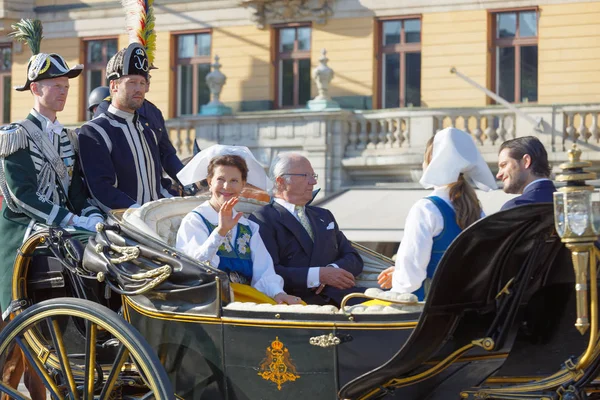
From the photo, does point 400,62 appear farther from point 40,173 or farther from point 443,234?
point 443,234

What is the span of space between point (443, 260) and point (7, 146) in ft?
8.03

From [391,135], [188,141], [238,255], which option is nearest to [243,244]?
[238,255]

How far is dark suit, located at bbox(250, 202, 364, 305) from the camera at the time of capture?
5.49 metres

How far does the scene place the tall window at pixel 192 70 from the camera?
2231 centimetres

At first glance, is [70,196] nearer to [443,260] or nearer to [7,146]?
[7,146]

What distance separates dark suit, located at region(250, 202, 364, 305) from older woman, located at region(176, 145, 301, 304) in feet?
0.65

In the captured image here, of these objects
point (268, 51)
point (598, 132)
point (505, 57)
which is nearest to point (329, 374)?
point (598, 132)

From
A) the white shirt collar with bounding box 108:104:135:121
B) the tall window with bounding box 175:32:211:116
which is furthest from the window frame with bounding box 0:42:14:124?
the white shirt collar with bounding box 108:104:135:121

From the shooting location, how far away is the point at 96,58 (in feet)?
76.5

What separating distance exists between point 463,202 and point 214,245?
1017 mm

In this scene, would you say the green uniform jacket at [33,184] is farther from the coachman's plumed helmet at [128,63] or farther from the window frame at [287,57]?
the window frame at [287,57]

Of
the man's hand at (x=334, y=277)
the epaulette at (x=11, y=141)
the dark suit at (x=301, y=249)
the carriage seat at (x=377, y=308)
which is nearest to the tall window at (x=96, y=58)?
the epaulette at (x=11, y=141)

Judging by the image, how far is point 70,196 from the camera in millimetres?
5902

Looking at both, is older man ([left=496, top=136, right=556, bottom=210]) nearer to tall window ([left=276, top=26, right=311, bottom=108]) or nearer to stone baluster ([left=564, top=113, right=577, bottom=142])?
stone baluster ([left=564, top=113, right=577, bottom=142])
